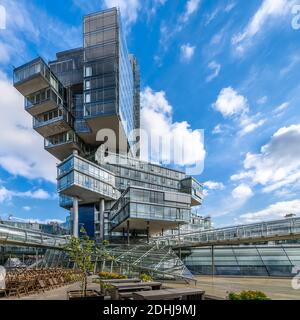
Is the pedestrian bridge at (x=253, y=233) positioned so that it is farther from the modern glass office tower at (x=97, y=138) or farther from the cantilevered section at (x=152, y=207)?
the modern glass office tower at (x=97, y=138)

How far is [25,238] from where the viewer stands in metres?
31.3

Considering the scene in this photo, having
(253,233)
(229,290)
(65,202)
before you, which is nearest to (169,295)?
(229,290)

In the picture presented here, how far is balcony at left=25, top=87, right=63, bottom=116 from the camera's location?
56812 millimetres

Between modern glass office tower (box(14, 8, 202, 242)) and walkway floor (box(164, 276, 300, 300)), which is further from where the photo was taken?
modern glass office tower (box(14, 8, 202, 242))

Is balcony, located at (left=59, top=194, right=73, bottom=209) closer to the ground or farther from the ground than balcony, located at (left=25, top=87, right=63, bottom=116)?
closer to the ground

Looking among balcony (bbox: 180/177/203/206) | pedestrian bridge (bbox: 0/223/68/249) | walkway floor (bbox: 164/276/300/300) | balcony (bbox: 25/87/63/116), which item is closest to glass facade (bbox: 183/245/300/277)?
walkway floor (bbox: 164/276/300/300)

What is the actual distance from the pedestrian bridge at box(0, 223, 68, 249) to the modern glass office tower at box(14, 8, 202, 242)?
10986mm

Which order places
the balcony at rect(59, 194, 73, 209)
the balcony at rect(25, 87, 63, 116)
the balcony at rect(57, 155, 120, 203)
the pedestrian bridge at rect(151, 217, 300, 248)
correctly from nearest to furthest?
the pedestrian bridge at rect(151, 217, 300, 248)
the balcony at rect(57, 155, 120, 203)
the balcony at rect(25, 87, 63, 116)
the balcony at rect(59, 194, 73, 209)

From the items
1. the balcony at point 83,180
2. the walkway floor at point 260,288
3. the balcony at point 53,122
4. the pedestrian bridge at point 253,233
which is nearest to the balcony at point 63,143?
the balcony at point 53,122

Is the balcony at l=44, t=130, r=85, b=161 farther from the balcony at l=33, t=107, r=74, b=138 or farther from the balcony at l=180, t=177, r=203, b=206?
the balcony at l=180, t=177, r=203, b=206

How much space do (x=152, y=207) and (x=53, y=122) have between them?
91.7 feet

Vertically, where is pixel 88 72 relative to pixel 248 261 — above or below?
above

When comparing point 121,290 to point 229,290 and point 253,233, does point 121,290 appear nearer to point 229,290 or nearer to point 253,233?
point 229,290
